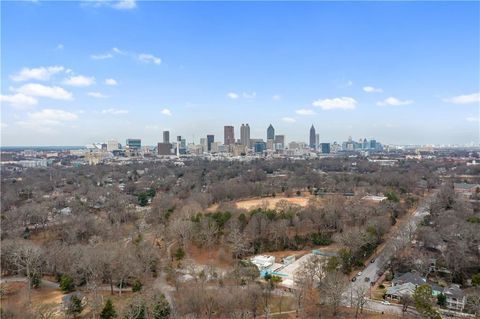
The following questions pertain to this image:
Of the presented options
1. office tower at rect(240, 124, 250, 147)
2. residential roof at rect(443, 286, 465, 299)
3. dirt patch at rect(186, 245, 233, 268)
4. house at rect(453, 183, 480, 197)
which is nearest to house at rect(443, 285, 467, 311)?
residential roof at rect(443, 286, 465, 299)

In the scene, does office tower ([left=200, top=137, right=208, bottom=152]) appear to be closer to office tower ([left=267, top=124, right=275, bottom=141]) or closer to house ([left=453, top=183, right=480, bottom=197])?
office tower ([left=267, top=124, right=275, bottom=141])

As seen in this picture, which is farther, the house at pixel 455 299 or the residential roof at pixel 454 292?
the residential roof at pixel 454 292

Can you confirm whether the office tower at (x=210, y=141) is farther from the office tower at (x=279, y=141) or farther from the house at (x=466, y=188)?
the house at (x=466, y=188)

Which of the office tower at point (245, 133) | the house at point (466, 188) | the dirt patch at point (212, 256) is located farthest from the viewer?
the office tower at point (245, 133)

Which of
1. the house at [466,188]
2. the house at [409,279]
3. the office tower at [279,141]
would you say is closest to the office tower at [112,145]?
the office tower at [279,141]

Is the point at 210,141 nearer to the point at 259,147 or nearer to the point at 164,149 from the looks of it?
the point at 259,147

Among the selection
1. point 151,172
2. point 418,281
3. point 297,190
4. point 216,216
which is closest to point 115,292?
point 216,216

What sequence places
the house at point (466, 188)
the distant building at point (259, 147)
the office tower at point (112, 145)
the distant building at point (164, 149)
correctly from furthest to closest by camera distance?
the distant building at point (259, 147)
the office tower at point (112, 145)
the distant building at point (164, 149)
the house at point (466, 188)
